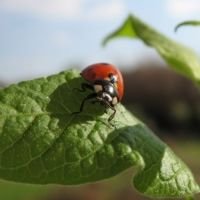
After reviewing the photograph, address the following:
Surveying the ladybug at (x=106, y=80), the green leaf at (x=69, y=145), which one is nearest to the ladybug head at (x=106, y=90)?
the ladybug at (x=106, y=80)

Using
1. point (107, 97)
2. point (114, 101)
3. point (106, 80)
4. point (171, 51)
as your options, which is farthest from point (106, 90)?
point (171, 51)

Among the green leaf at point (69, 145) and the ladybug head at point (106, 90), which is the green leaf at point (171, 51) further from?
the ladybug head at point (106, 90)

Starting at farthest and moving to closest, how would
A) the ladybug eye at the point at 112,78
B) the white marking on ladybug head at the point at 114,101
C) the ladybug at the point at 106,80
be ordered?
the ladybug eye at the point at 112,78 → the ladybug at the point at 106,80 → the white marking on ladybug head at the point at 114,101

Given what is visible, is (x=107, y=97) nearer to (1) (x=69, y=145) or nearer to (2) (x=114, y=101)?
(2) (x=114, y=101)

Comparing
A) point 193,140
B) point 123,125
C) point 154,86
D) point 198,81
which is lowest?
point 193,140

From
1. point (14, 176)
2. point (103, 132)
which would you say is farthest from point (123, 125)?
point (14, 176)

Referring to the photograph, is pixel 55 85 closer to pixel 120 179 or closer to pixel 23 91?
pixel 23 91
